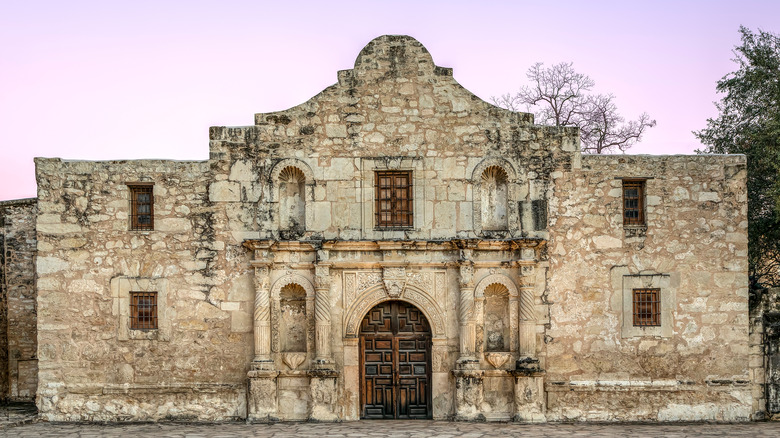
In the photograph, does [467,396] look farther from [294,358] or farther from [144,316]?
[144,316]

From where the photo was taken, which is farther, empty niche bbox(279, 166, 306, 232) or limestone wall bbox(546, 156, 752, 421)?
empty niche bbox(279, 166, 306, 232)

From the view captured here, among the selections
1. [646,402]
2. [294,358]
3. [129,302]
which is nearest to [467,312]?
[294,358]

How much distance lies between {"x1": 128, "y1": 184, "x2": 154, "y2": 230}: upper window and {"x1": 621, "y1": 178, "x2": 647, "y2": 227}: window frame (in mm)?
9225

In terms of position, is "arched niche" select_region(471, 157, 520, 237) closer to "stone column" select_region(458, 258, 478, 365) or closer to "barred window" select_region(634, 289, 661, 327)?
"stone column" select_region(458, 258, 478, 365)

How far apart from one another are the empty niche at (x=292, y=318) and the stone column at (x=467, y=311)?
306 cm

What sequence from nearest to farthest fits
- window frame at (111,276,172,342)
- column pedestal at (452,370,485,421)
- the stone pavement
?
the stone pavement < column pedestal at (452,370,485,421) < window frame at (111,276,172,342)

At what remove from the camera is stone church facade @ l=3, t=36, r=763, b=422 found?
14523 millimetres

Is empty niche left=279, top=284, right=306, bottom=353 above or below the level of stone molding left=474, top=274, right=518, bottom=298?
below

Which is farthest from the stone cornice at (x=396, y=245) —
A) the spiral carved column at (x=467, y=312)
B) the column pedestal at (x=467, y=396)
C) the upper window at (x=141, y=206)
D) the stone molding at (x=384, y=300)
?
the column pedestal at (x=467, y=396)

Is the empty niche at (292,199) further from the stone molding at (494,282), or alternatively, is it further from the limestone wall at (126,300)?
the stone molding at (494,282)

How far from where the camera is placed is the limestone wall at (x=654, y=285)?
47.6 ft

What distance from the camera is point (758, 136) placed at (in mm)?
18406

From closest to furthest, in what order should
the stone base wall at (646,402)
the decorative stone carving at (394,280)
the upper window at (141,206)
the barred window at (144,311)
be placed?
the stone base wall at (646,402) → the decorative stone carving at (394,280) → the barred window at (144,311) → the upper window at (141,206)

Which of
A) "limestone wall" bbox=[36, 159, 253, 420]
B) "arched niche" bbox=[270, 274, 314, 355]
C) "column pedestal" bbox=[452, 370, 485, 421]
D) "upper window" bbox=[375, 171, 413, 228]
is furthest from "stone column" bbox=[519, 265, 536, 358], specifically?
"limestone wall" bbox=[36, 159, 253, 420]
